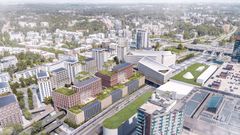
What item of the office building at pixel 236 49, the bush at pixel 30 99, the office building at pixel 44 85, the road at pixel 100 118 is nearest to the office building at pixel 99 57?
the road at pixel 100 118

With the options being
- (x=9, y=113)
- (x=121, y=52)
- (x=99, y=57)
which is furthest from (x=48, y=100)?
(x=121, y=52)

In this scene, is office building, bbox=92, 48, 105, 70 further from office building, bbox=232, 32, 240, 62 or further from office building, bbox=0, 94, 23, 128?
office building, bbox=232, 32, 240, 62

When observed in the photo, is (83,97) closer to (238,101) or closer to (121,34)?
(238,101)

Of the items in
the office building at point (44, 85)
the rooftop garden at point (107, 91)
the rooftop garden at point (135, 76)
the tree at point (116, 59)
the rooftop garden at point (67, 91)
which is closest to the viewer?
the rooftop garden at point (67, 91)

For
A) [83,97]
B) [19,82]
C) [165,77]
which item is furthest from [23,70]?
[165,77]

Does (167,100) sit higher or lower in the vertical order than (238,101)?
higher

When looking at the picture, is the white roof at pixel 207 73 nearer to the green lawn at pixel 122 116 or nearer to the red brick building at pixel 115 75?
the green lawn at pixel 122 116

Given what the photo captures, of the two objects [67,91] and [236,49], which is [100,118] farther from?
[236,49]
